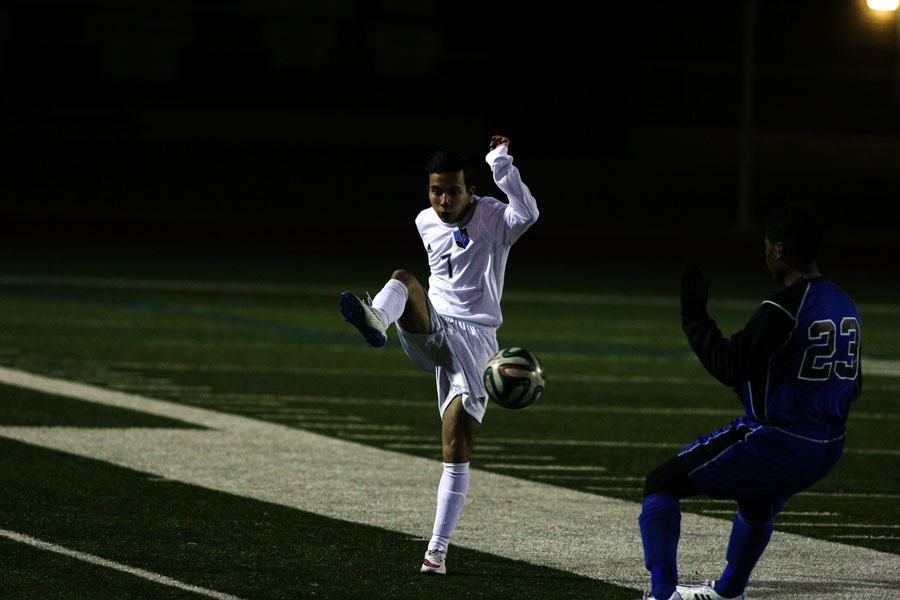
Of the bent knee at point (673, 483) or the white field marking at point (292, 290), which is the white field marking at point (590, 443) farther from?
the white field marking at point (292, 290)

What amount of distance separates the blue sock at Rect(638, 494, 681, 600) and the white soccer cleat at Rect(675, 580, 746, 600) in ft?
0.98

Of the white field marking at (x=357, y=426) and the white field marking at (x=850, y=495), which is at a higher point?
the white field marking at (x=357, y=426)

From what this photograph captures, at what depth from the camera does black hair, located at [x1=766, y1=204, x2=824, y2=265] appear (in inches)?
206

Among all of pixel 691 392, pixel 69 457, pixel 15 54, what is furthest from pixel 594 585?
pixel 15 54

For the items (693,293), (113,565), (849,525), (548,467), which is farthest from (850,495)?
(113,565)

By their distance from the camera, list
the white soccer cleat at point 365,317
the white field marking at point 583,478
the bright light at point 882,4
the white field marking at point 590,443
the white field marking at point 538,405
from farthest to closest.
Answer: the bright light at point 882,4
the white field marking at point 538,405
the white field marking at point 590,443
the white field marking at point 583,478
the white soccer cleat at point 365,317

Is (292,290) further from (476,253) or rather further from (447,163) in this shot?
(447,163)

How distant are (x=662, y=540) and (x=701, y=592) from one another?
47cm

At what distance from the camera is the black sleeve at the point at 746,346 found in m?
5.09

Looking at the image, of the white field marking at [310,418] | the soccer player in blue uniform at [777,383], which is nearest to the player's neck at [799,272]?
the soccer player in blue uniform at [777,383]

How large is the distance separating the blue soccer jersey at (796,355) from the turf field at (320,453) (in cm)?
125

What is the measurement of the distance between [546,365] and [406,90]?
2876 cm

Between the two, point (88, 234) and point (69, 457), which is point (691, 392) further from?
point (88, 234)

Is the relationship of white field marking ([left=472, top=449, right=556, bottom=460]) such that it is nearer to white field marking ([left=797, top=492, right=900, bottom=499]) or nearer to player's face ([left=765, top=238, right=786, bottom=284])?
white field marking ([left=797, top=492, right=900, bottom=499])
